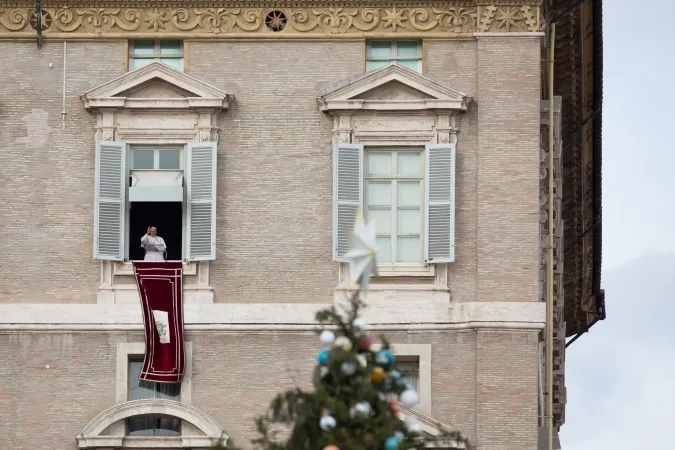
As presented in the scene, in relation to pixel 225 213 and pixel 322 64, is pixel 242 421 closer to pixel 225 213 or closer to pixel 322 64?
pixel 225 213

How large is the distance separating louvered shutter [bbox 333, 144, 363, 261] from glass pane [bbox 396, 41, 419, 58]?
2109 millimetres

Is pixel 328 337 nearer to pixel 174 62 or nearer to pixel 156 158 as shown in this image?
pixel 156 158

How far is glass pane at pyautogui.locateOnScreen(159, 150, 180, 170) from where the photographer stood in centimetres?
4775

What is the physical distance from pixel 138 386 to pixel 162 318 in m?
1.33

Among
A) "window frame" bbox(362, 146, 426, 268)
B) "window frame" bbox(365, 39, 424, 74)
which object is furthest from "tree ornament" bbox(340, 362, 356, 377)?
"window frame" bbox(365, 39, 424, 74)

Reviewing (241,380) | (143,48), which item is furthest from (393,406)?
(143,48)

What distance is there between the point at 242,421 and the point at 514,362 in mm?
4929

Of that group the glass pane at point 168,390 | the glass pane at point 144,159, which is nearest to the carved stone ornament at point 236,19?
the glass pane at point 144,159

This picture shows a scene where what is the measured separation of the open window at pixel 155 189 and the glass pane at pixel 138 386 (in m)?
1.95

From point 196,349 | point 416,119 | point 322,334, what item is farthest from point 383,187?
point 322,334

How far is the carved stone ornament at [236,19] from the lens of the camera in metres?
48.1

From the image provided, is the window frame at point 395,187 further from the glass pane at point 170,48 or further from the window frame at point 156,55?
the glass pane at point 170,48

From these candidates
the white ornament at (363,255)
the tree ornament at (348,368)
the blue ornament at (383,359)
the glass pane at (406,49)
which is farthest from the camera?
the glass pane at (406,49)

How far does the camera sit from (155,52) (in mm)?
48344
